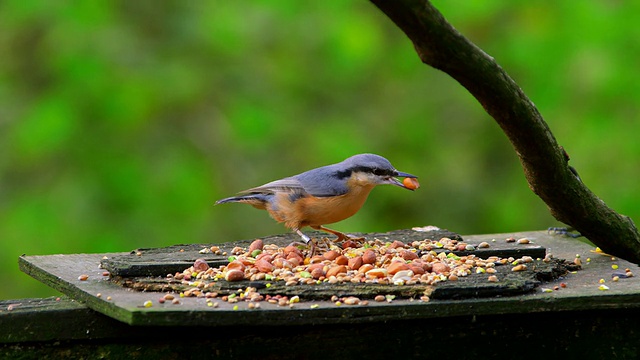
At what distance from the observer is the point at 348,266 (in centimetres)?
342

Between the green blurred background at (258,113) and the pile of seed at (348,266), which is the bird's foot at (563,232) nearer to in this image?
the pile of seed at (348,266)

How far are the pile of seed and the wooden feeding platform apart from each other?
0.14ft

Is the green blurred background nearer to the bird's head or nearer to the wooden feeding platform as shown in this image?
the bird's head

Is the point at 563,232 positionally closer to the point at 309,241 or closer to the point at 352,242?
the point at 352,242

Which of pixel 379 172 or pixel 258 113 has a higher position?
pixel 258 113

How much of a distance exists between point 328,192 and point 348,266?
0.79m

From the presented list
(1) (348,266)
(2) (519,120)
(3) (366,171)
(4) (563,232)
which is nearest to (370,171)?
(3) (366,171)

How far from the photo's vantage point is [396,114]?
7.69 m

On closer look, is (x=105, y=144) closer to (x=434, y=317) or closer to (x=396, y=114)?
(x=396, y=114)

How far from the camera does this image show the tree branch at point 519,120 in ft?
9.25

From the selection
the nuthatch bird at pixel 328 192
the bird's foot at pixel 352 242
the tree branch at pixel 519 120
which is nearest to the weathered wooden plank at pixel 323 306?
the tree branch at pixel 519 120

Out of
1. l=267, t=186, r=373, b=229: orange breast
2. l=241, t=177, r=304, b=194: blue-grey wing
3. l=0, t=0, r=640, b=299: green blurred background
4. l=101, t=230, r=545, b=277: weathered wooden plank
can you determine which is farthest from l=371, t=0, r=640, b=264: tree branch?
l=0, t=0, r=640, b=299: green blurred background

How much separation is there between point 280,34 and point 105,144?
1.57 meters

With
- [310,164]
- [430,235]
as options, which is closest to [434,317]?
[430,235]
